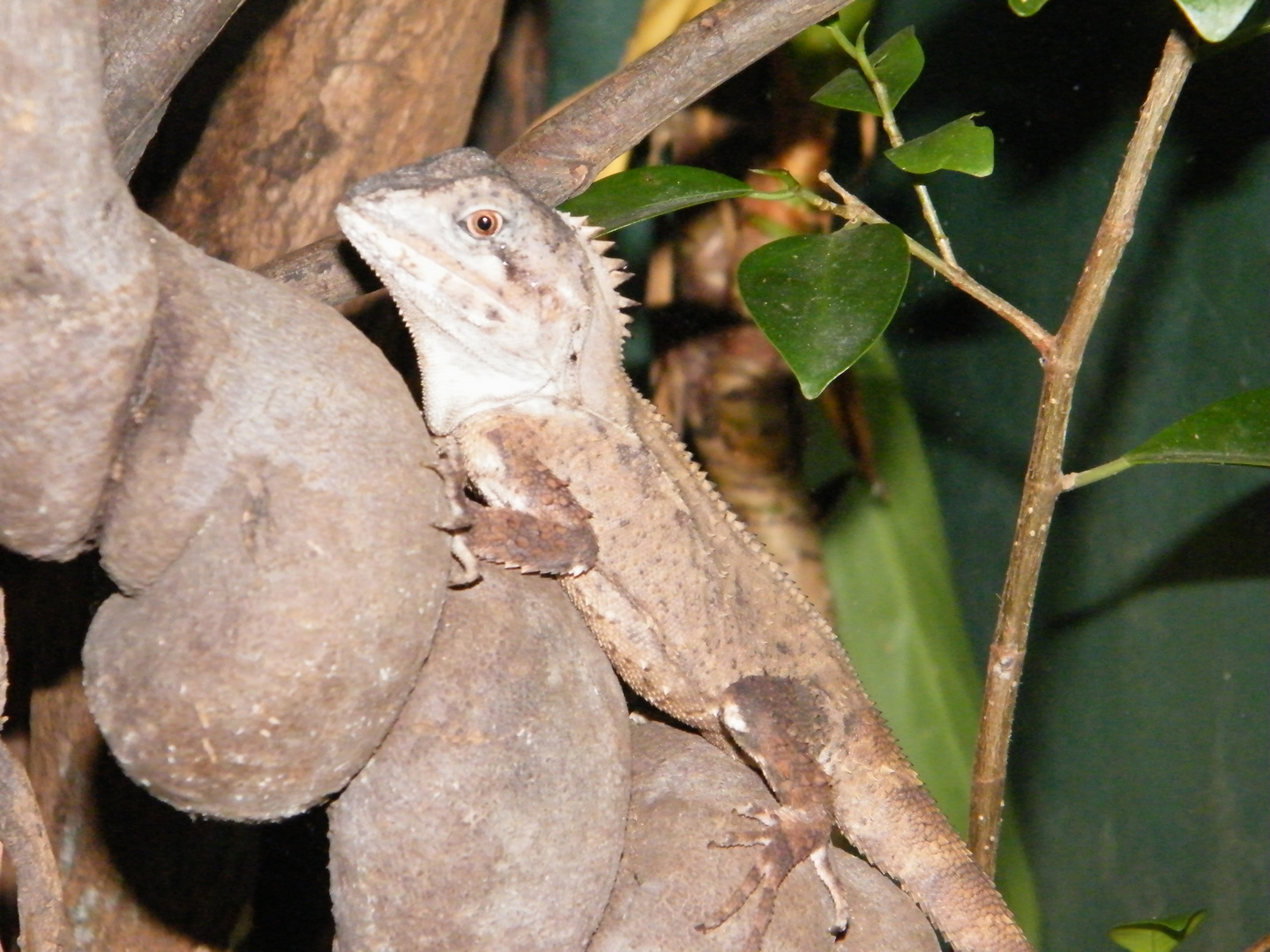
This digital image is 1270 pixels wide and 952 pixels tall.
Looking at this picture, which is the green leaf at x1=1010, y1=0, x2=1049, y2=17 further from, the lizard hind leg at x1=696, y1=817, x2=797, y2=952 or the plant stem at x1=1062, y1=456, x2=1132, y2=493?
the lizard hind leg at x1=696, y1=817, x2=797, y2=952

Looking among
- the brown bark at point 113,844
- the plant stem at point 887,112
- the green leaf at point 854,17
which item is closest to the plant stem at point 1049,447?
the plant stem at point 887,112

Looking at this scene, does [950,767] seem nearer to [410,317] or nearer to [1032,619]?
[1032,619]

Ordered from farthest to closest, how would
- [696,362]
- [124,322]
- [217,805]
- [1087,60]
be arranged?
1. [696,362]
2. [1087,60]
3. [217,805]
4. [124,322]

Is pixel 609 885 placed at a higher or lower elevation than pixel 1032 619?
higher

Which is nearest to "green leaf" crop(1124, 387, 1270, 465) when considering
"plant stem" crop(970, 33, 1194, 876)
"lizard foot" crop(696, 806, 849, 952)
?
"plant stem" crop(970, 33, 1194, 876)

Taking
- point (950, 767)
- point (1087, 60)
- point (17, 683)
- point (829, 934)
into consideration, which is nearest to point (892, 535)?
point (950, 767)

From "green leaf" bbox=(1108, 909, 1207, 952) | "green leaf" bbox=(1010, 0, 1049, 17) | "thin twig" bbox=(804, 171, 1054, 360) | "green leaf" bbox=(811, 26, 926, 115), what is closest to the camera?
"green leaf" bbox=(1010, 0, 1049, 17)
